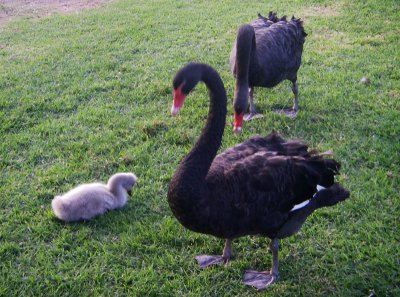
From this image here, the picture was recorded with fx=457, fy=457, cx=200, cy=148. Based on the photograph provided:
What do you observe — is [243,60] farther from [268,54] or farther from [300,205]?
[300,205]

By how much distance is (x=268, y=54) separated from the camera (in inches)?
178

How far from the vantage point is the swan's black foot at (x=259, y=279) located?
2.65 meters

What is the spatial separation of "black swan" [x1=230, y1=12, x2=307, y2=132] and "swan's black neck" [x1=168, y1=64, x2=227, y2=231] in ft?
4.61

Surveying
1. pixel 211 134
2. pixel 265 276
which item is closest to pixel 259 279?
pixel 265 276

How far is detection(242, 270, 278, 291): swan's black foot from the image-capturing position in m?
2.65

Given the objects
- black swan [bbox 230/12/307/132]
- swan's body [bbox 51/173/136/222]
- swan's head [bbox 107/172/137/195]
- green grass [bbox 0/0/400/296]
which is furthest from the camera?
black swan [bbox 230/12/307/132]

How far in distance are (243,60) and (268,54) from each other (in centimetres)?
69

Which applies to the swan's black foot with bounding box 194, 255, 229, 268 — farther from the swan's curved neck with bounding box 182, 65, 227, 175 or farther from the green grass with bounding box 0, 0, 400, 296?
the swan's curved neck with bounding box 182, 65, 227, 175

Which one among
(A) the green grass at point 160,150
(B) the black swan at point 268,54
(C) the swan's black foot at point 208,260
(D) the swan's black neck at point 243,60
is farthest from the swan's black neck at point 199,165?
(B) the black swan at point 268,54

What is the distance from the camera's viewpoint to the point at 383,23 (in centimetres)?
710

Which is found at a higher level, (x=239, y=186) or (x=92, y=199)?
(x=239, y=186)

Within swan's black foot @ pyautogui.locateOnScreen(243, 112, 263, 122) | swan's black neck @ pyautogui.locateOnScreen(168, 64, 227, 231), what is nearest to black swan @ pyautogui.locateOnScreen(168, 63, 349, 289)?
swan's black neck @ pyautogui.locateOnScreen(168, 64, 227, 231)

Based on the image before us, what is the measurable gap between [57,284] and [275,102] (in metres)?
3.05

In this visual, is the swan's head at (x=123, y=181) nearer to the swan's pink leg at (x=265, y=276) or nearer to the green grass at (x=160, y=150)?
the green grass at (x=160, y=150)
